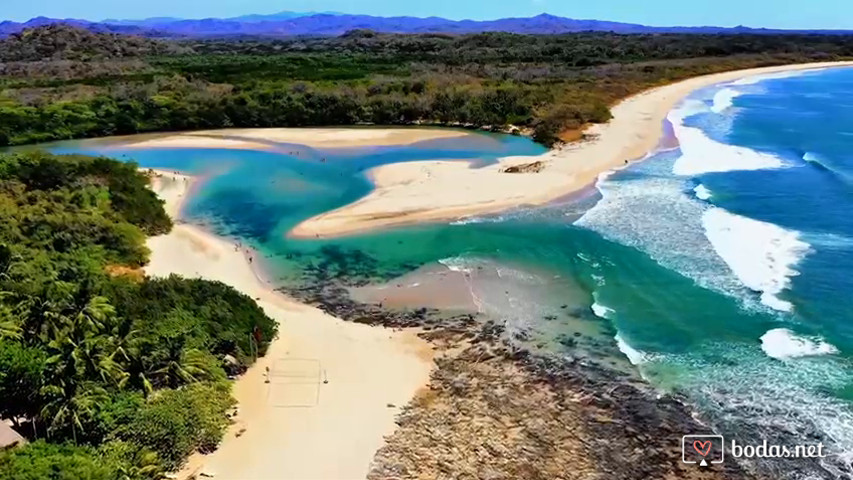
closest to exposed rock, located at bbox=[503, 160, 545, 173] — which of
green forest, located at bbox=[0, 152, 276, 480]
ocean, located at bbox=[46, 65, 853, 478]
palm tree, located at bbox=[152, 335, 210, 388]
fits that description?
ocean, located at bbox=[46, 65, 853, 478]

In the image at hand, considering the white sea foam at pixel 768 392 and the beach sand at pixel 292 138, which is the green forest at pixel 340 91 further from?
the white sea foam at pixel 768 392

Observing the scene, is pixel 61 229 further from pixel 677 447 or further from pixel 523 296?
pixel 677 447

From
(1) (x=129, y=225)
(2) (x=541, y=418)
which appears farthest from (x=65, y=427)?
(1) (x=129, y=225)

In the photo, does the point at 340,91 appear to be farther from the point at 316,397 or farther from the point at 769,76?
the point at 769,76

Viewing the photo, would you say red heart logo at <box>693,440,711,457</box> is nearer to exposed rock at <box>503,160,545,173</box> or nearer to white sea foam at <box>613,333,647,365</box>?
white sea foam at <box>613,333,647,365</box>

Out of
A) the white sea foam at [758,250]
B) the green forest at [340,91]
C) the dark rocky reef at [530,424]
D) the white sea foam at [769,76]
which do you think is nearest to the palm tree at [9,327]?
the dark rocky reef at [530,424]

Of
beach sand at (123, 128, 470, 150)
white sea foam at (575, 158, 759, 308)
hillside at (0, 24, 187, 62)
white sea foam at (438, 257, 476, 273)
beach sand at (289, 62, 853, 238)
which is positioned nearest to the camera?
white sea foam at (575, 158, 759, 308)
